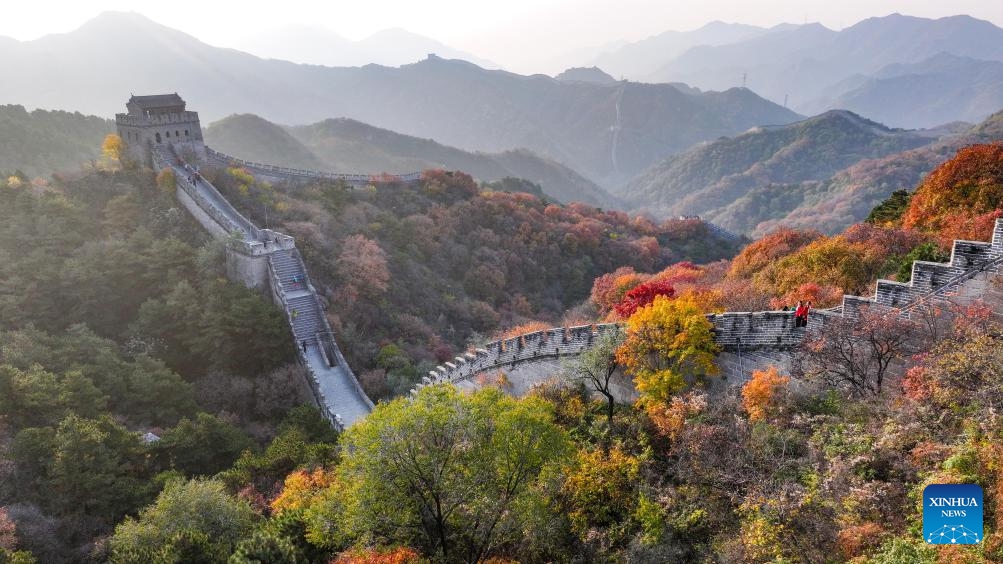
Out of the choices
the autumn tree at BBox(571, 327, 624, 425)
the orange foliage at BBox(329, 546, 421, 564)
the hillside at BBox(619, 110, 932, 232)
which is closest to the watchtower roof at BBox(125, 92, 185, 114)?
the autumn tree at BBox(571, 327, 624, 425)

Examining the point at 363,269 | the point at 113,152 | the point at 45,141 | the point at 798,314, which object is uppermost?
the point at 45,141

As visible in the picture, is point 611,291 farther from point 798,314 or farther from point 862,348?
point 862,348

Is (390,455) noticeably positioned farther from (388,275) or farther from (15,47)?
(15,47)

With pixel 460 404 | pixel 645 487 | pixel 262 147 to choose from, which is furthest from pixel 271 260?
pixel 262 147

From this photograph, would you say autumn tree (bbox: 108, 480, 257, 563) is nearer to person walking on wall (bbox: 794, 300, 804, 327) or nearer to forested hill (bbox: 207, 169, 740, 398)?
forested hill (bbox: 207, 169, 740, 398)

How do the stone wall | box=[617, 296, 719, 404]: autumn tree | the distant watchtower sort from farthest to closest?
the stone wall, the distant watchtower, box=[617, 296, 719, 404]: autumn tree

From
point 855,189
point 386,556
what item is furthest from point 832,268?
point 855,189
